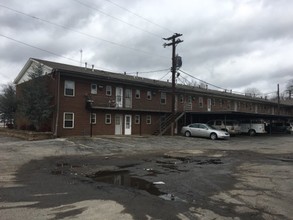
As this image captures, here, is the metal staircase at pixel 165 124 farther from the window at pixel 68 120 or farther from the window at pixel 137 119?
the window at pixel 68 120

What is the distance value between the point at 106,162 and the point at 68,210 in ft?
26.4

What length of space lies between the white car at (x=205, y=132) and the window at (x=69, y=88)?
12.1m

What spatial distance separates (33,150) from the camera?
60.6 ft

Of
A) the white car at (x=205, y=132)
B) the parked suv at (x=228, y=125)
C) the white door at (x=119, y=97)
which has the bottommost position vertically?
the white car at (x=205, y=132)

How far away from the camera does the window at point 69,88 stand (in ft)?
91.8

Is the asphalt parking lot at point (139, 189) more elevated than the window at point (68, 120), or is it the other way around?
the window at point (68, 120)

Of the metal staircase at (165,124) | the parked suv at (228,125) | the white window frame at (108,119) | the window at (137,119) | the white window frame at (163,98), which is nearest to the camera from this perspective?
the white window frame at (108,119)

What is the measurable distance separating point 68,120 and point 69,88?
2.71 meters

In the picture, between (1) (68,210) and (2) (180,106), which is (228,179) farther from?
(2) (180,106)

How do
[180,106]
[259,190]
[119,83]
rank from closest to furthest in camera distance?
[259,190] < [119,83] < [180,106]

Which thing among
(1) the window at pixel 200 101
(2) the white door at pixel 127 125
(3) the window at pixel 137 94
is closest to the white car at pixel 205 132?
(2) the white door at pixel 127 125

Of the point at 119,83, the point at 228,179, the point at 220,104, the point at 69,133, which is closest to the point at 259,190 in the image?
the point at 228,179

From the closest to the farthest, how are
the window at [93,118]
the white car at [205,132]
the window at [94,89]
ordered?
the window at [93,118] → the window at [94,89] → the white car at [205,132]

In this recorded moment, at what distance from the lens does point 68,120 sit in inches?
1101
